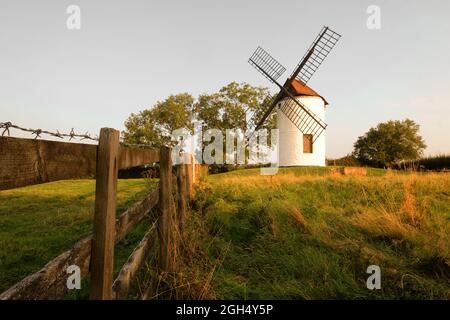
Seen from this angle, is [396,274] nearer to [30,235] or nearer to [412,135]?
[30,235]

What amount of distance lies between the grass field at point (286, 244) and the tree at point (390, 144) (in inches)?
1819

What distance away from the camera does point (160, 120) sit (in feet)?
135

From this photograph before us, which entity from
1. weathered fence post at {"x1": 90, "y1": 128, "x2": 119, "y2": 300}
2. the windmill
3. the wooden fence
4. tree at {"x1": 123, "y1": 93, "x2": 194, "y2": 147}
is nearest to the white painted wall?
the windmill

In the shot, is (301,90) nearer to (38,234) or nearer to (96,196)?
(38,234)

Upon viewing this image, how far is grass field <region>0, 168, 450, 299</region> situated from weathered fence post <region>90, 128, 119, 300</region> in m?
1.09

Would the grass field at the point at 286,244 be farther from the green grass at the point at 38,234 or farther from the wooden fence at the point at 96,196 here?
the wooden fence at the point at 96,196

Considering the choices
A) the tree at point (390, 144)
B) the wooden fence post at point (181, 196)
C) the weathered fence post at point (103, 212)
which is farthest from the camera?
the tree at point (390, 144)

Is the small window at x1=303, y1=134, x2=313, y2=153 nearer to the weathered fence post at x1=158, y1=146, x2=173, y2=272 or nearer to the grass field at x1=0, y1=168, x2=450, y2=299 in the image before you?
the grass field at x1=0, y1=168, x2=450, y2=299

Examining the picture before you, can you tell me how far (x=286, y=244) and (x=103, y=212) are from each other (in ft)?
11.6

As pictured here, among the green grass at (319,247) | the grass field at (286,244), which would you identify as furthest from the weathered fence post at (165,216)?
the green grass at (319,247)

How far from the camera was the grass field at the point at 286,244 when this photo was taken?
139 inches

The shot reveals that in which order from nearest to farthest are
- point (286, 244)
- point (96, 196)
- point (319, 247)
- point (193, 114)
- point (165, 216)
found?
point (96, 196) → point (165, 216) → point (319, 247) → point (286, 244) → point (193, 114)

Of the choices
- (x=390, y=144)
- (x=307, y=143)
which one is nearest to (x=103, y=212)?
(x=307, y=143)
